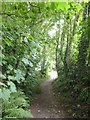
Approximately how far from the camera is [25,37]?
3275 mm

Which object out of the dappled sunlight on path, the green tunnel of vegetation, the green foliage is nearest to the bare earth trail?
the dappled sunlight on path

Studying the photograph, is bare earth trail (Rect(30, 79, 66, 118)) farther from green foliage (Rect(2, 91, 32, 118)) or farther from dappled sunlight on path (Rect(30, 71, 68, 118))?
green foliage (Rect(2, 91, 32, 118))

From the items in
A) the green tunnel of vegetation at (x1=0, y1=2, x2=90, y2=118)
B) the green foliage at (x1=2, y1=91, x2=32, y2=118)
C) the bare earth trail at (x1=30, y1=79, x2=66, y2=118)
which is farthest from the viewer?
the bare earth trail at (x1=30, y1=79, x2=66, y2=118)

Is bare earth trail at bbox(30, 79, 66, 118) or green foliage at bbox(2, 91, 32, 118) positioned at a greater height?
bare earth trail at bbox(30, 79, 66, 118)

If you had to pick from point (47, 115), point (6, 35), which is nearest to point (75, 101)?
point (47, 115)

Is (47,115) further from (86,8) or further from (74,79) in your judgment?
(86,8)

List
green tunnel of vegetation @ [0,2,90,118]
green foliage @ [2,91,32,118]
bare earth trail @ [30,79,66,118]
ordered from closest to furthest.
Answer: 1. green tunnel of vegetation @ [0,2,90,118]
2. green foliage @ [2,91,32,118]
3. bare earth trail @ [30,79,66,118]

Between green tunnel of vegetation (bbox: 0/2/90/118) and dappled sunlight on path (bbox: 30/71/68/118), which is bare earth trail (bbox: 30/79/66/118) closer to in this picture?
dappled sunlight on path (bbox: 30/71/68/118)

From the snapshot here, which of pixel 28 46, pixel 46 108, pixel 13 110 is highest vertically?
pixel 46 108

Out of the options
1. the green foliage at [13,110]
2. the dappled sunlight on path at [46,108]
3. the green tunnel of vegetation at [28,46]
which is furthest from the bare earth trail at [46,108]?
the green foliage at [13,110]

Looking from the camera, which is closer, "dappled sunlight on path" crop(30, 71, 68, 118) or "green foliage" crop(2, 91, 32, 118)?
"green foliage" crop(2, 91, 32, 118)

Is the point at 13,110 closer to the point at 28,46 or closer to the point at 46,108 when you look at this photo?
the point at 28,46

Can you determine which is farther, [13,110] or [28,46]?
[13,110]

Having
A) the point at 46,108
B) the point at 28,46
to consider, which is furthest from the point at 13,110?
the point at 46,108
